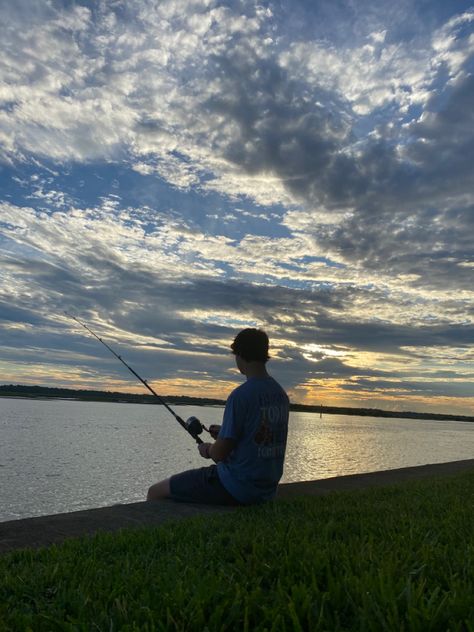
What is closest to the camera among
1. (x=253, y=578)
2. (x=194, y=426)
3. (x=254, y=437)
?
(x=253, y=578)

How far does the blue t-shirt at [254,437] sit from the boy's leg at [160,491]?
2.68ft

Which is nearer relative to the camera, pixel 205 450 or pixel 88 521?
pixel 88 521

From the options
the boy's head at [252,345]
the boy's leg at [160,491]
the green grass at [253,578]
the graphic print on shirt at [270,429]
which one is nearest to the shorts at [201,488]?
the boy's leg at [160,491]

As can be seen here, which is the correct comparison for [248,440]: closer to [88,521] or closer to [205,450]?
[205,450]

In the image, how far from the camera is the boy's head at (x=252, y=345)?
17.7ft

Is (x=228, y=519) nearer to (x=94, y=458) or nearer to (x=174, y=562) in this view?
(x=174, y=562)

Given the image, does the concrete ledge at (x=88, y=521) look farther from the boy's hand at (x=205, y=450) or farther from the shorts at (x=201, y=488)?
the boy's hand at (x=205, y=450)

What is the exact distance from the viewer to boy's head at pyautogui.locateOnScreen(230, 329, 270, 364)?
17.7ft

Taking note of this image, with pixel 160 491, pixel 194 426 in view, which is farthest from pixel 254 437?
pixel 160 491

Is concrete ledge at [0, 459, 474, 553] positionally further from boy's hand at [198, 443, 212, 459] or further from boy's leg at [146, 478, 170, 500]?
boy's hand at [198, 443, 212, 459]

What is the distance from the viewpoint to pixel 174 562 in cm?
311

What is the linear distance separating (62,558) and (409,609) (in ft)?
7.23

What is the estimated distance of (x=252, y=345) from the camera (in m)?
5.41

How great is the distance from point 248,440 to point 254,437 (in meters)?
0.08
